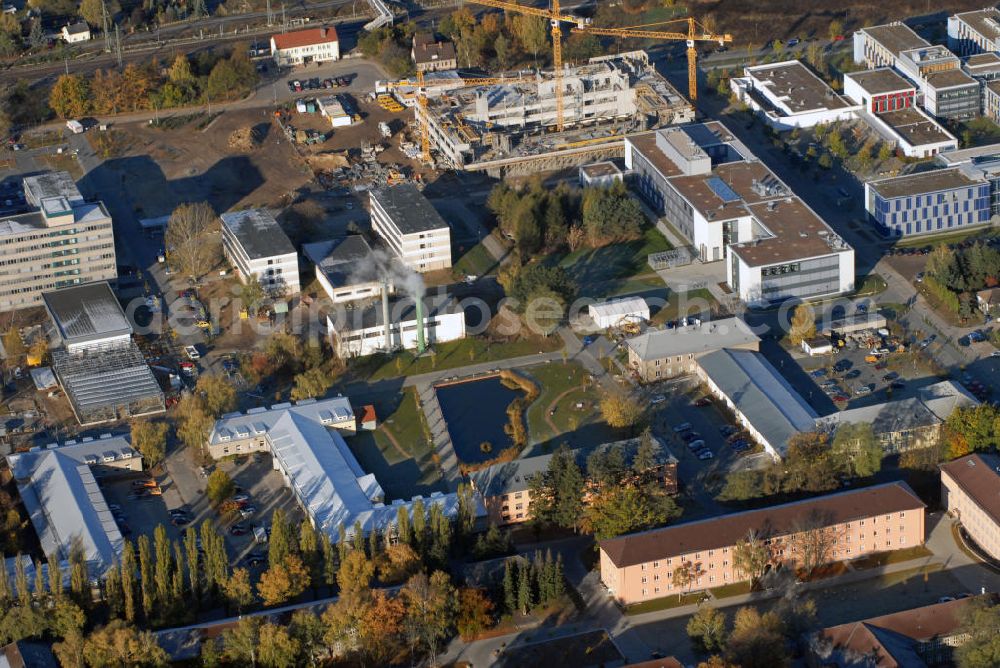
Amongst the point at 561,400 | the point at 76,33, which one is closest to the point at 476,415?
the point at 561,400

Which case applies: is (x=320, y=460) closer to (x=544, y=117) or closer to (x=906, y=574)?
(x=906, y=574)

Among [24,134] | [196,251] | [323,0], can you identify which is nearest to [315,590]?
[196,251]

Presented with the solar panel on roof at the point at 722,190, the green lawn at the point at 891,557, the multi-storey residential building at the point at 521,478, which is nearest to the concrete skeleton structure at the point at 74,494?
the multi-storey residential building at the point at 521,478

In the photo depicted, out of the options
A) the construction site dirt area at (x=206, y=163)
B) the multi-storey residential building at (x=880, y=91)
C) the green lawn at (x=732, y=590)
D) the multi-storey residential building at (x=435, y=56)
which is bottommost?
the green lawn at (x=732, y=590)

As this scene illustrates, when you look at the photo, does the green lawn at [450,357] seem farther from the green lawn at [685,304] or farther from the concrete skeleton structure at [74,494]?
the concrete skeleton structure at [74,494]

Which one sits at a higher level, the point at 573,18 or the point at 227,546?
the point at 573,18

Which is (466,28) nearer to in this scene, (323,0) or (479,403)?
(323,0)
